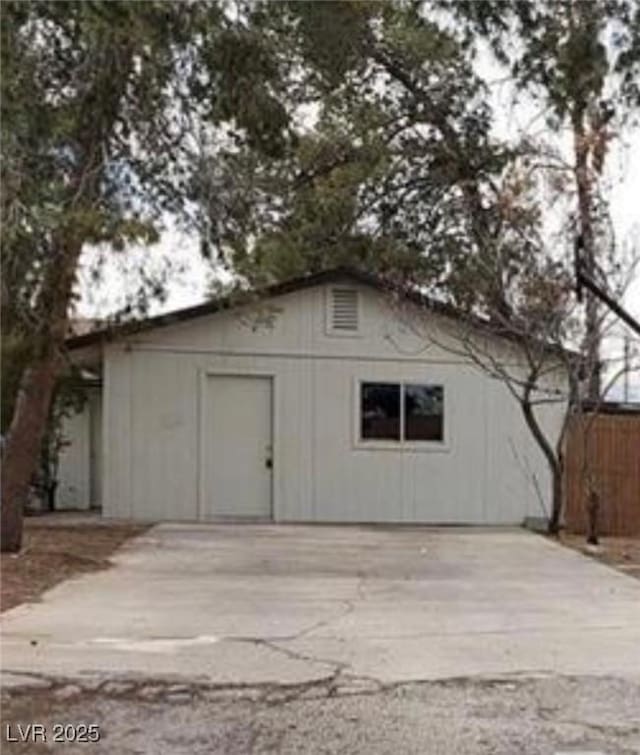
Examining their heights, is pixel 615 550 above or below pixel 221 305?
below

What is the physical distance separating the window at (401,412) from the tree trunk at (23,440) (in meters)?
6.84

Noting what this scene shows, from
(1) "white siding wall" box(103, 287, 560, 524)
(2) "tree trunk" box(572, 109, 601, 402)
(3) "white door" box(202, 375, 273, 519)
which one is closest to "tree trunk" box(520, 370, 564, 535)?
(2) "tree trunk" box(572, 109, 601, 402)

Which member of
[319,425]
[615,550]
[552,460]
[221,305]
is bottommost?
[615,550]

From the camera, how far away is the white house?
2031 cm

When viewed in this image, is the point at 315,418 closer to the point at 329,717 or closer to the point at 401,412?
the point at 401,412

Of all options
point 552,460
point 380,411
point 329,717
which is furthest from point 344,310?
point 329,717

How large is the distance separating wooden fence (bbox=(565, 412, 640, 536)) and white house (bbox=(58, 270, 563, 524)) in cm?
96

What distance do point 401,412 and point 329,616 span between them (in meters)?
10.7

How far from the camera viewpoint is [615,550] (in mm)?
16984

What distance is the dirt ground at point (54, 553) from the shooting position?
12.0 m

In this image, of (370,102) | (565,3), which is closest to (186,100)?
(565,3)

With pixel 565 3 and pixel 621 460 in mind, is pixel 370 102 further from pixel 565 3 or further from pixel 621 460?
pixel 565 3

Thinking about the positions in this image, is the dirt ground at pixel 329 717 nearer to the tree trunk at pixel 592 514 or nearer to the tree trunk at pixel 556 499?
the tree trunk at pixel 592 514

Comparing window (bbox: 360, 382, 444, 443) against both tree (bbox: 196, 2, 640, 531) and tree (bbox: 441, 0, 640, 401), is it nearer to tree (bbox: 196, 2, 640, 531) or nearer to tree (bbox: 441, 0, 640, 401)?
tree (bbox: 196, 2, 640, 531)
